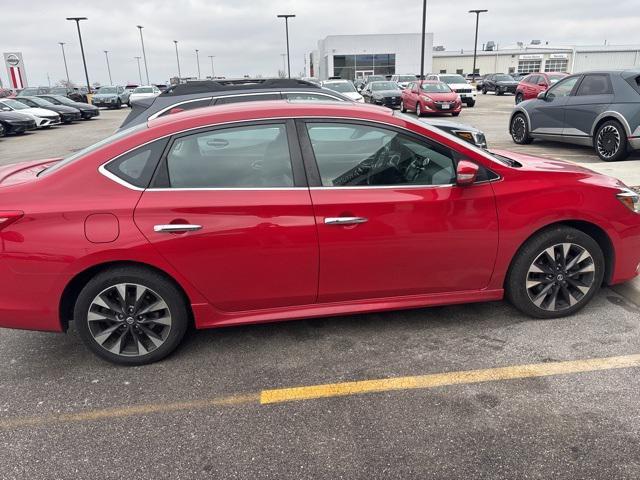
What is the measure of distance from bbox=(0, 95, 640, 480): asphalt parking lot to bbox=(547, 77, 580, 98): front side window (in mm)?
7927

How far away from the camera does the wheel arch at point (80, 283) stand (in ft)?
10.0

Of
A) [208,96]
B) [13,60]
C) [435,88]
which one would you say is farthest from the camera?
[13,60]

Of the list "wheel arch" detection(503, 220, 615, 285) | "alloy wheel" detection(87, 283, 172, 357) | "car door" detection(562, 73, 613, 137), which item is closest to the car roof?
"alloy wheel" detection(87, 283, 172, 357)

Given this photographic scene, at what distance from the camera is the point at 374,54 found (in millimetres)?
76875

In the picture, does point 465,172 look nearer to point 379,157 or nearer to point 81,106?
point 379,157

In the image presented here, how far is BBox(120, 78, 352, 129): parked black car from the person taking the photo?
23.2 feet

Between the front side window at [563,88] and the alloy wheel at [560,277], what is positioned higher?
the front side window at [563,88]

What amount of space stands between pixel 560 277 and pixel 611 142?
23.2 feet

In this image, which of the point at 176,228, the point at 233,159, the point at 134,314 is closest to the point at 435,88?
the point at 233,159

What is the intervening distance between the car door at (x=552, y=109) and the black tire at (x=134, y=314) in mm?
9808

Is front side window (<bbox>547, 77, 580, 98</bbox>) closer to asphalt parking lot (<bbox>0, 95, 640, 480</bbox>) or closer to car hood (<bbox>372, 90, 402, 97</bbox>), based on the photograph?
asphalt parking lot (<bbox>0, 95, 640, 480</bbox>)

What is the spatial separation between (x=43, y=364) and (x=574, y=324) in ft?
12.2

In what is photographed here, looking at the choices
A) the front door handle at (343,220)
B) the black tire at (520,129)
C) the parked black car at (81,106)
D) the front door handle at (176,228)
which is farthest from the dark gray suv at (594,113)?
the parked black car at (81,106)

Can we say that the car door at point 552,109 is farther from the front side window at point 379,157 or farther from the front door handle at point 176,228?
the front door handle at point 176,228
